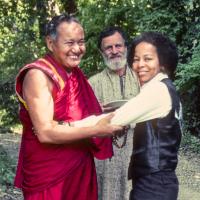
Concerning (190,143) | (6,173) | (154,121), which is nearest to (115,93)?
(154,121)

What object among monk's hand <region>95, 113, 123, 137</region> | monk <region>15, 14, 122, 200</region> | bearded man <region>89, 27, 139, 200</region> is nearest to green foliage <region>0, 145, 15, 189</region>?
bearded man <region>89, 27, 139, 200</region>

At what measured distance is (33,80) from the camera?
9.27 ft

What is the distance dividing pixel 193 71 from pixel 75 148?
6.19 m

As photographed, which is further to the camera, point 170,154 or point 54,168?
point 54,168

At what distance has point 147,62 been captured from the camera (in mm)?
2801

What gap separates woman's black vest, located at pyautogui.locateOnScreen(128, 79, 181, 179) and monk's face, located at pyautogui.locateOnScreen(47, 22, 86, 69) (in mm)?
599

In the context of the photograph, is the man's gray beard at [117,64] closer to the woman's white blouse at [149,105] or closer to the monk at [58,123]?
the monk at [58,123]

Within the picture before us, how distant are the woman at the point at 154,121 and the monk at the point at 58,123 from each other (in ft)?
0.50

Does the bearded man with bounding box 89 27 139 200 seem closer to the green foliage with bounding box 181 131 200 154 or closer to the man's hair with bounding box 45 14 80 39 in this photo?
the man's hair with bounding box 45 14 80 39

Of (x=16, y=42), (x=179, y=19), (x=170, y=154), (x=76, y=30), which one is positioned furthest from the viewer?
(x=16, y=42)

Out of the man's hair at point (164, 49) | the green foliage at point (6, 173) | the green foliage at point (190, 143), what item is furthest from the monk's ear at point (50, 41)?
the green foliage at point (190, 143)

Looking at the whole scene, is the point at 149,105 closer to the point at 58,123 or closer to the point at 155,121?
the point at 155,121

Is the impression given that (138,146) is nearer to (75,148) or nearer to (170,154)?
(170,154)

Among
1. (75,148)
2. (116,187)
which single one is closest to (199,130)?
(116,187)
